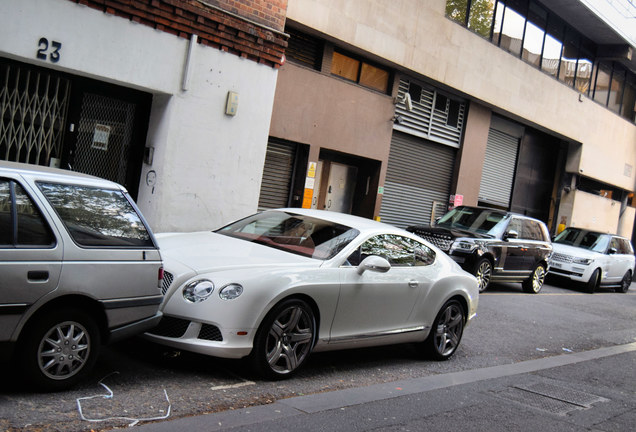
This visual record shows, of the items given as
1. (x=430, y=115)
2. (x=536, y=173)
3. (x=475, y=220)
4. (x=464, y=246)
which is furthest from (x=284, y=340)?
(x=536, y=173)

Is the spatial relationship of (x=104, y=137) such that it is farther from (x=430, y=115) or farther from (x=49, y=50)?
(x=430, y=115)

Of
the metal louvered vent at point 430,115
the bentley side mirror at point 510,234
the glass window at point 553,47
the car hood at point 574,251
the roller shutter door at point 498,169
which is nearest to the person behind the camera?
the bentley side mirror at point 510,234

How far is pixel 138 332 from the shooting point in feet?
16.8

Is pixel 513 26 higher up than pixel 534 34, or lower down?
lower down

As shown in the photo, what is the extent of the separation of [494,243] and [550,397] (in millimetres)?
7580

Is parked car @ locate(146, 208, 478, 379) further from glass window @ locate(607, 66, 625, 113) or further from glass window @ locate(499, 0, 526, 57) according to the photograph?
glass window @ locate(607, 66, 625, 113)

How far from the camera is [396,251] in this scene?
7.18 metres

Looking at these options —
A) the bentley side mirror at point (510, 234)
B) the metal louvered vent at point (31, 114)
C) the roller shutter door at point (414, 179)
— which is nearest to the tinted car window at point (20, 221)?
the metal louvered vent at point (31, 114)

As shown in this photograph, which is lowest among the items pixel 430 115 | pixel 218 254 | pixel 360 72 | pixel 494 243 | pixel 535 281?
pixel 535 281

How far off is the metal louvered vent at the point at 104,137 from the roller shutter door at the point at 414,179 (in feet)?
27.9

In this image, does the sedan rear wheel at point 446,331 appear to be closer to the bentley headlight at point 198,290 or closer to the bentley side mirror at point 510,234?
the bentley headlight at point 198,290

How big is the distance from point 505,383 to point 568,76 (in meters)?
21.8

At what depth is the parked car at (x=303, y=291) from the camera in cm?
545

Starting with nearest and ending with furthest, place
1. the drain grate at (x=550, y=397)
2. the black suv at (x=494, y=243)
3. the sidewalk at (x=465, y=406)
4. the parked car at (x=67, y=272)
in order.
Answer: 1. the parked car at (x=67, y=272)
2. the sidewalk at (x=465, y=406)
3. the drain grate at (x=550, y=397)
4. the black suv at (x=494, y=243)
